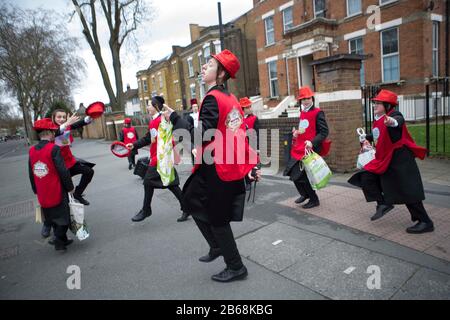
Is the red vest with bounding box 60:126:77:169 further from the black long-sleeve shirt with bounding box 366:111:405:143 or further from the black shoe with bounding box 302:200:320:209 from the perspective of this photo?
the black long-sleeve shirt with bounding box 366:111:405:143

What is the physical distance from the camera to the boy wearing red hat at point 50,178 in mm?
3846

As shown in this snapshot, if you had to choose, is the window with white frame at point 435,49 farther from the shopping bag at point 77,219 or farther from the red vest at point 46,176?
the red vest at point 46,176

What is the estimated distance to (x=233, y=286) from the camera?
9.35 feet

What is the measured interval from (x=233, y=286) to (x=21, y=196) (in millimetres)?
7420

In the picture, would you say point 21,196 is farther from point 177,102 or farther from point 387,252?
point 177,102

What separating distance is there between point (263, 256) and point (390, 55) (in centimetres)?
1478

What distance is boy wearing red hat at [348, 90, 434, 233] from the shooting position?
3.59 metres

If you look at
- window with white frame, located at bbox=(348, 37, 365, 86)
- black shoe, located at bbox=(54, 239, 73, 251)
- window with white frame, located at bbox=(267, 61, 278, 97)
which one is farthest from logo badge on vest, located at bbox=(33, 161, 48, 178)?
window with white frame, located at bbox=(267, 61, 278, 97)

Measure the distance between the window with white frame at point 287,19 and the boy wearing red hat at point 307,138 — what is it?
1648cm

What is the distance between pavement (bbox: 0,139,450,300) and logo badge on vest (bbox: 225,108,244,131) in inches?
56.6

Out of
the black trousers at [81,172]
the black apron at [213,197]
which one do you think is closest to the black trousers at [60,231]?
the black trousers at [81,172]

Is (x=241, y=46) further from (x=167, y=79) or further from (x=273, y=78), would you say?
(x=167, y=79)

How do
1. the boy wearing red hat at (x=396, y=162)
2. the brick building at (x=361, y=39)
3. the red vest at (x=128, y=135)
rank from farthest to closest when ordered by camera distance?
the brick building at (x=361, y=39) < the red vest at (x=128, y=135) < the boy wearing red hat at (x=396, y=162)

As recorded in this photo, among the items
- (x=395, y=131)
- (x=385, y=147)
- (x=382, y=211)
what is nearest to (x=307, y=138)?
(x=385, y=147)
